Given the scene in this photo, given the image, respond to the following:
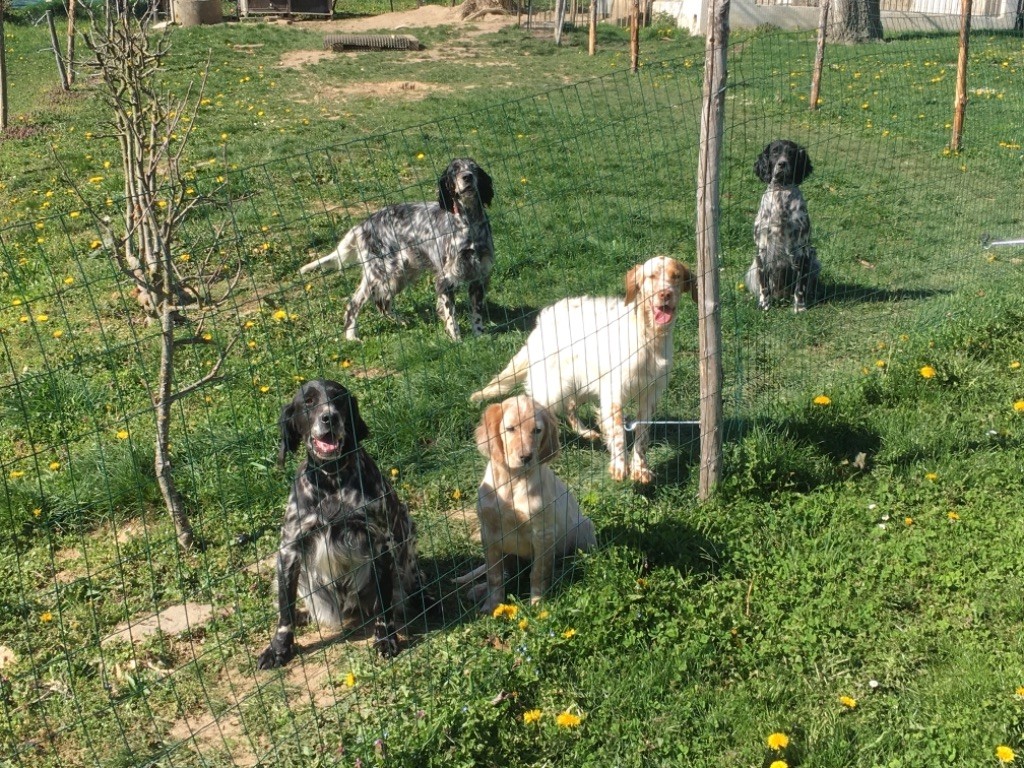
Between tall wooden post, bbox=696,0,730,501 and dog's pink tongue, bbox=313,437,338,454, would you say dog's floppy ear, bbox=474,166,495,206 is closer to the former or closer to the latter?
tall wooden post, bbox=696,0,730,501

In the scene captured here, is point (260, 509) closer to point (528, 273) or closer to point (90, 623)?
point (90, 623)

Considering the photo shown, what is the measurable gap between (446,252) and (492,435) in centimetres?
340

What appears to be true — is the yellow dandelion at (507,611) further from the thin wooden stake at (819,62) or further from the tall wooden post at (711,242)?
the thin wooden stake at (819,62)

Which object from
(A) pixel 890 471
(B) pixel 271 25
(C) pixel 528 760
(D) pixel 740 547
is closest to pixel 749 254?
(A) pixel 890 471

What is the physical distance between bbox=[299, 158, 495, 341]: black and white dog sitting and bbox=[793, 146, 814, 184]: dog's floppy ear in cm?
265

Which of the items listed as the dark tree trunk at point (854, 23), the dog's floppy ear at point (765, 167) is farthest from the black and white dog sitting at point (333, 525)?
the dark tree trunk at point (854, 23)

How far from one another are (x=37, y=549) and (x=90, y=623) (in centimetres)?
78

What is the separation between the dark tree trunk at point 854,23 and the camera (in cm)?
1925

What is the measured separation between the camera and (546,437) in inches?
177

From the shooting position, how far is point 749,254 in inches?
349

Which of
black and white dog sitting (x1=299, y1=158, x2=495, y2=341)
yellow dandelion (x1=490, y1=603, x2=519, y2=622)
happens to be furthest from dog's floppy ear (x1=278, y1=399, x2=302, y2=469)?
black and white dog sitting (x1=299, y1=158, x2=495, y2=341)

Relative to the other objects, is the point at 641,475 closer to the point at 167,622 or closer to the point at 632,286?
the point at 632,286

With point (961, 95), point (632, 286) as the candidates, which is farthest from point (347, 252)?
point (961, 95)

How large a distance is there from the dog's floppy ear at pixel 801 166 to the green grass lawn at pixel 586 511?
728 millimetres
